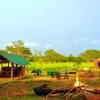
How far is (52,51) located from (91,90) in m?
119

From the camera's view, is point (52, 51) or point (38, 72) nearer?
point (38, 72)

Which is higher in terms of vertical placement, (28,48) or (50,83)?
(28,48)

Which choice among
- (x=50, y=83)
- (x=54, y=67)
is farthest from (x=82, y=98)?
(x=54, y=67)

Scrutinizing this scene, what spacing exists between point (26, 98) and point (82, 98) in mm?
7962

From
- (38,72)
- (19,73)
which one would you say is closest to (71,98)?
(19,73)

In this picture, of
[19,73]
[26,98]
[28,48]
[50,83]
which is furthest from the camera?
[28,48]

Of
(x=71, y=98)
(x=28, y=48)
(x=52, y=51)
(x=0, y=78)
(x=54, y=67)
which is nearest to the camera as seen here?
(x=71, y=98)

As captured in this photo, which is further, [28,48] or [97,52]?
[97,52]

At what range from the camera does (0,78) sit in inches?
1558

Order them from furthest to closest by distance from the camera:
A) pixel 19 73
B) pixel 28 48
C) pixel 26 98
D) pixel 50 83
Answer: pixel 28 48
pixel 19 73
pixel 50 83
pixel 26 98

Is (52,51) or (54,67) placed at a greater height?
(52,51)

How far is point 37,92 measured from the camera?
23.0 metres

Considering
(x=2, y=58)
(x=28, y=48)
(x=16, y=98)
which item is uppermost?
(x=28, y=48)

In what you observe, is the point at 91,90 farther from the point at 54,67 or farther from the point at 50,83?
the point at 54,67
